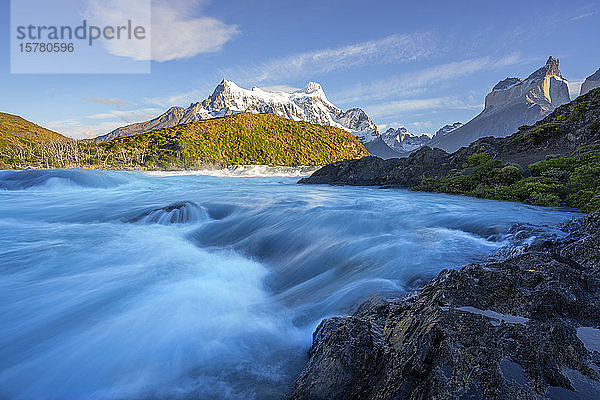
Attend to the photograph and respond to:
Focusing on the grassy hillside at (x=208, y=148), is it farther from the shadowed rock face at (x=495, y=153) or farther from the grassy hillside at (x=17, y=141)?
the shadowed rock face at (x=495, y=153)

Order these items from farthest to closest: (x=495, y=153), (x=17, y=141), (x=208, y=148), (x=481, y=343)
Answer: (x=17, y=141)
(x=208, y=148)
(x=495, y=153)
(x=481, y=343)

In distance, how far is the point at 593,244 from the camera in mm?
4531

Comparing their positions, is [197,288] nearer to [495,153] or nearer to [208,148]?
[495,153]

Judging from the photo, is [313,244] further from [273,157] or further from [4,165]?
[273,157]

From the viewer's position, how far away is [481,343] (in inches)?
94.8

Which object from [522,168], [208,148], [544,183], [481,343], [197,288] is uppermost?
[208,148]

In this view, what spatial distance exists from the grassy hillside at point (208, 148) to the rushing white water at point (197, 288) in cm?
9400

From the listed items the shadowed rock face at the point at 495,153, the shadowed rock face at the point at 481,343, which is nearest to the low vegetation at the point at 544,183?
the shadowed rock face at the point at 495,153

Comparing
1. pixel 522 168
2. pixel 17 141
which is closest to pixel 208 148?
pixel 17 141

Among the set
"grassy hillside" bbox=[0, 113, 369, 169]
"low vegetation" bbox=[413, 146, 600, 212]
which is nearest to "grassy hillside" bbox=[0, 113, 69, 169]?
"grassy hillside" bbox=[0, 113, 369, 169]

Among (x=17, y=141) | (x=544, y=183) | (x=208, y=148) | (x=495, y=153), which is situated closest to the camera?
(x=544, y=183)

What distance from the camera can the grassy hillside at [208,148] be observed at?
94.9 metres

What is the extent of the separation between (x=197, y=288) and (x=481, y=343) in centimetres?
564

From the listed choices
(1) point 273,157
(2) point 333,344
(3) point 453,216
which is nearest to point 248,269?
(2) point 333,344
